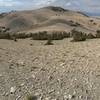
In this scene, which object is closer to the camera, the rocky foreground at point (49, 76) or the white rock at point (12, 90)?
the white rock at point (12, 90)

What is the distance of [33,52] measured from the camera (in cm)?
1487

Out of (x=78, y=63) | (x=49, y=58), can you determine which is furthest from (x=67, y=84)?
(x=49, y=58)

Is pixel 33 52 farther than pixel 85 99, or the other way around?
pixel 33 52

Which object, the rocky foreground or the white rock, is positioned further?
the rocky foreground

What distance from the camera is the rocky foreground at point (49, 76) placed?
921 centimetres

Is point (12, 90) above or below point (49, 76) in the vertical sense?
below

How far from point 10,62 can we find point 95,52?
4.49 m

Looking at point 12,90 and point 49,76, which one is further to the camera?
point 49,76

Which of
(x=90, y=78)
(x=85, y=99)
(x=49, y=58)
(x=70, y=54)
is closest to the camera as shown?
(x=85, y=99)

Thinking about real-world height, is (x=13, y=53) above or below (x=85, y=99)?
above

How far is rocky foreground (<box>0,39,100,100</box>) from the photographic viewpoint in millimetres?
9211

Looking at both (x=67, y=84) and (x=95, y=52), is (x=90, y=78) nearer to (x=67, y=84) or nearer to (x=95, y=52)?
(x=67, y=84)

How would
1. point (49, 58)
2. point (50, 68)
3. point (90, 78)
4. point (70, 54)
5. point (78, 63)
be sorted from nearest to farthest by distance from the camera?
point (90, 78) < point (50, 68) < point (78, 63) < point (49, 58) < point (70, 54)

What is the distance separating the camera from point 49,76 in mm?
10516
